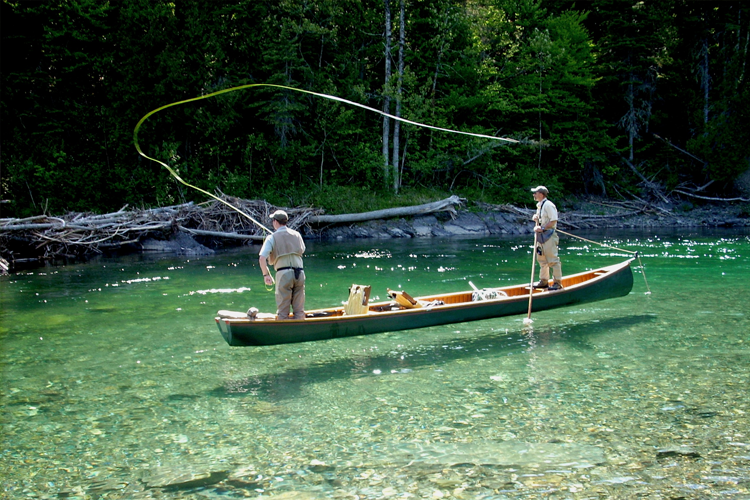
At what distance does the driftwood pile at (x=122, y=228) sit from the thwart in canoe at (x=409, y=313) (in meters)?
8.78

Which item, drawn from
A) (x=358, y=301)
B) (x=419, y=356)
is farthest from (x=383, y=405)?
(x=358, y=301)

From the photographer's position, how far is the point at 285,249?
312 inches

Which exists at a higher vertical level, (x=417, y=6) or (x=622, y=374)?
(x=417, y=6)

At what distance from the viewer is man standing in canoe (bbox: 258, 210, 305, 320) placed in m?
7.87

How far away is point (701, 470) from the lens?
187 inches

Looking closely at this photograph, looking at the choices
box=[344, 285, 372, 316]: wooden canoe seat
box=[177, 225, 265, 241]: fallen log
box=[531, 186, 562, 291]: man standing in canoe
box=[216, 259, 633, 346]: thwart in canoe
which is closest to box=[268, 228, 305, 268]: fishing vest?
box=[216, 259, 633, 346]: thwart in canoe

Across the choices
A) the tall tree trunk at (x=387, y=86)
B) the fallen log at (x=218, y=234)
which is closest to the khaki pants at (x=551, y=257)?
the fallen log at (x=218, y=234)

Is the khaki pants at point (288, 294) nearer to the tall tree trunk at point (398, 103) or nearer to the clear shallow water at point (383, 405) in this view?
the clear shallow water at point (383, 405)

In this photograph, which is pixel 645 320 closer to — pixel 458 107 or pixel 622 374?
pixel 622 374

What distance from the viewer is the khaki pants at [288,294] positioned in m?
7.98

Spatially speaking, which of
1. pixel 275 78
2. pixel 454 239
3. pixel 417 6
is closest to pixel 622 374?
pixel 454 239

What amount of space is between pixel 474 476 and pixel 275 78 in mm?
23631

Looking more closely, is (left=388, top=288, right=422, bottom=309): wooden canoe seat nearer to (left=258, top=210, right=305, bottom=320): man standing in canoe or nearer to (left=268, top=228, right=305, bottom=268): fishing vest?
(left=258, top=210, right=305, bottom=320): man standing in canoe

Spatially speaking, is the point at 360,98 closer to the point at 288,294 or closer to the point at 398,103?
the point at 398,103
